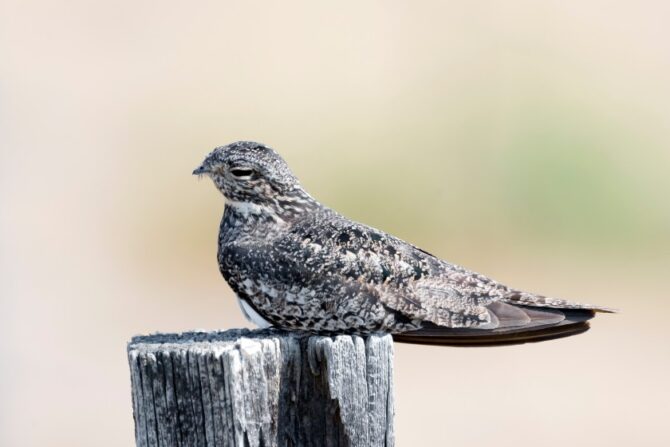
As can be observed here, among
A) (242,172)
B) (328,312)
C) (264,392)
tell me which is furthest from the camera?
(242,172)

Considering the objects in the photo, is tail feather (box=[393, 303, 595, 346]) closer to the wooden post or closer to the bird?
the bird

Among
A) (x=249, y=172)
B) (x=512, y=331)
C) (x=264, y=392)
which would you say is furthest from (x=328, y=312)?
(x=264, y=392)

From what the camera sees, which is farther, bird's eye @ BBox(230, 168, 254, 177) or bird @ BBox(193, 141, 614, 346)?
bird's eye @ BBox(230, 168, 254, 177)

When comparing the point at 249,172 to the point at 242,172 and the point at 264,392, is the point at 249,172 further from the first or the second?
the point at 264,392

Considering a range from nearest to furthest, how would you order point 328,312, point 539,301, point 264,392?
1. point 264,392
2. point 328,312
3. point 539,301

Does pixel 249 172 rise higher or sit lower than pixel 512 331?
higher

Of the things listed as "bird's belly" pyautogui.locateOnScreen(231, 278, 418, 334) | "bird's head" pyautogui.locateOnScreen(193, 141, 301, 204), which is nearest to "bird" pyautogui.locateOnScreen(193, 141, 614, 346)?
"bird's belly" pyautogui.locateOnScreen(231, 278, 418, 334)

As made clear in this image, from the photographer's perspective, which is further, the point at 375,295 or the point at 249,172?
the point at 249,172
